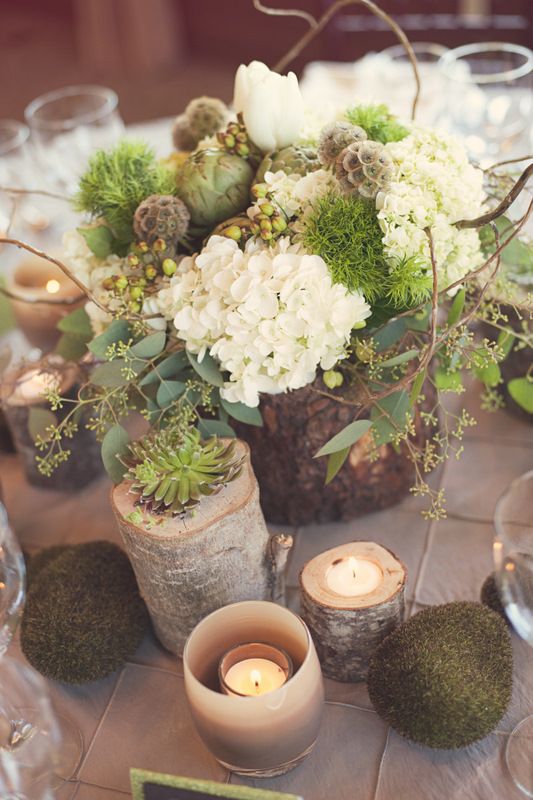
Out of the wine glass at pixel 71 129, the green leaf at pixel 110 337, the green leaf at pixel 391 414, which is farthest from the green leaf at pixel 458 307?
the wine glass at pixel 71 129

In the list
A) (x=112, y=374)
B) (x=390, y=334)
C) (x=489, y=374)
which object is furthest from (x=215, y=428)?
(x=489, y=374)

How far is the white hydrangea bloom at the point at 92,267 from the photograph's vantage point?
3.87ft

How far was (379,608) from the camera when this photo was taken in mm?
1034

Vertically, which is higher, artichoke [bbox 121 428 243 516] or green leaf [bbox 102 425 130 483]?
artichoke [bbox 121 428 243 516]

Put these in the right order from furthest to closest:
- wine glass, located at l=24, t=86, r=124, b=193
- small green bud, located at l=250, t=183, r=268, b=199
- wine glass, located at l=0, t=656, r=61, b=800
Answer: wine glass, located at l=24, t=86, r=124, b=193 < small green bud, located at l=250, t=183, r=268, b=199 < wine glass, located at l=0, t=656, r=61, b=800

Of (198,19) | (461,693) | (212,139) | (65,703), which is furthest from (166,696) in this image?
(198,19)

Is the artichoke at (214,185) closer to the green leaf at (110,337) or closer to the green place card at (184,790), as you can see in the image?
the green leaf at (110,337)

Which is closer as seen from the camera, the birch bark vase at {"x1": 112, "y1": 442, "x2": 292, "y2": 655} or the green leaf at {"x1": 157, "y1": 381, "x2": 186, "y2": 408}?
the birch bark vase at {"x1": 112, "y1": 442, "x2": 292, "y2": 655}

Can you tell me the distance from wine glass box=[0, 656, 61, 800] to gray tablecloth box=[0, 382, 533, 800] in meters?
0.07

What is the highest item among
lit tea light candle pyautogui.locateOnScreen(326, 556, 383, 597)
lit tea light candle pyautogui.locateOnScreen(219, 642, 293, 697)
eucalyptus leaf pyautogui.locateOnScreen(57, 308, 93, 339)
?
eucalyptus leaf pyautogui.locateOnScreen(57, 308, 93, 339)

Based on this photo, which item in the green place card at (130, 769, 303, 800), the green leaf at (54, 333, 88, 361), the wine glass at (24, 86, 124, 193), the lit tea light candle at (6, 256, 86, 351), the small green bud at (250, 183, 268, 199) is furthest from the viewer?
the wine glass at (24, 86, 124, 193)

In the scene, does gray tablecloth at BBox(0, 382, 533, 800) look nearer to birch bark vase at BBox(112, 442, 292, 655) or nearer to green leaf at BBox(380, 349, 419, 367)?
birch bark vase at BBox(112, 442, 292, 655)

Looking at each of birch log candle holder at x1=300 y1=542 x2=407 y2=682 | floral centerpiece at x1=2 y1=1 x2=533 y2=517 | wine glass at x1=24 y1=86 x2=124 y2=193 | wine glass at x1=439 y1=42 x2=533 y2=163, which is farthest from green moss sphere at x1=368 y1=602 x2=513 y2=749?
wine glass at x1=24 y1=86 x2=124 y2=193

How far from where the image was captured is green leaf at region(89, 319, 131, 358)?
1.14 metres
